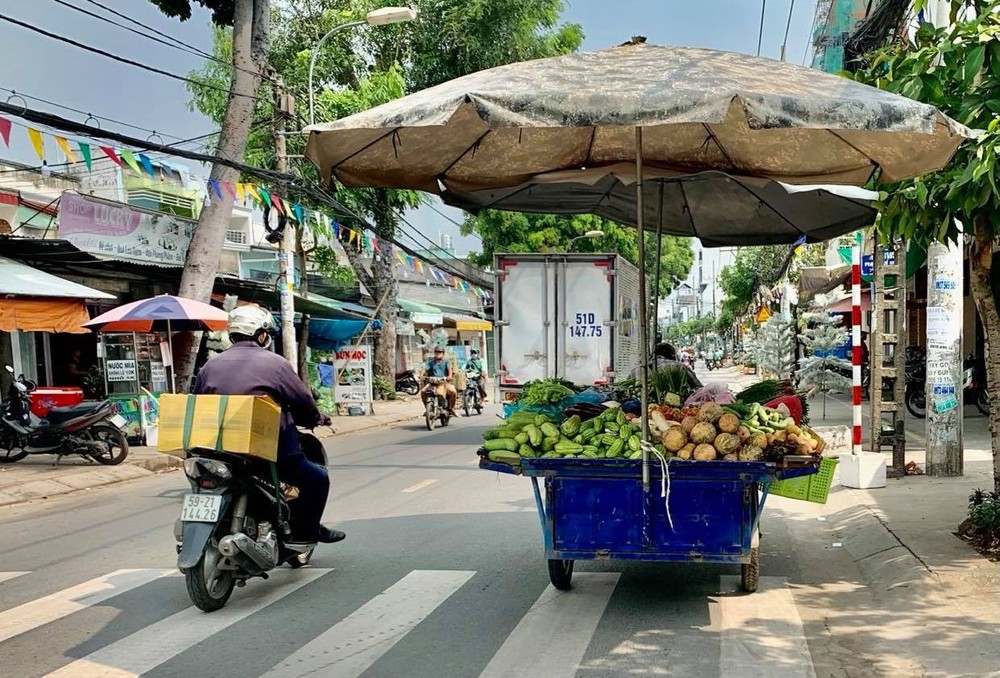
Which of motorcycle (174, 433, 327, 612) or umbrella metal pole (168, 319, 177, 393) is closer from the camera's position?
motorcycle (174, 433, 327, 612)

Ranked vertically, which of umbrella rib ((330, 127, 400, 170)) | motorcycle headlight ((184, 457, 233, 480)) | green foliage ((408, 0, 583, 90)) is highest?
green foliage ((408, 0, 583, 90))

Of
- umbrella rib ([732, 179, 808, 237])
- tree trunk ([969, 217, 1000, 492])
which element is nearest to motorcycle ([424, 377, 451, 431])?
umbrella rib ([732, 179, 808, 237])

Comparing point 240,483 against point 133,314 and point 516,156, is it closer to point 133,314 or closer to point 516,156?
point 516,156

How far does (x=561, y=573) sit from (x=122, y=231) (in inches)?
492

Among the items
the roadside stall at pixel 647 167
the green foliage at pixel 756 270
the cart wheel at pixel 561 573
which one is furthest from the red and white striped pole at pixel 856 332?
the green foliage at pixel 756 270

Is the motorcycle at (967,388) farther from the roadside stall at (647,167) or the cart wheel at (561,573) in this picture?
the cart wheel at (561,573)

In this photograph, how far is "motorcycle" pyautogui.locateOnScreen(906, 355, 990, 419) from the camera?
15.6m

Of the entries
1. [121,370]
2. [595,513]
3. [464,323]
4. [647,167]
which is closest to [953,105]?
[647,167]

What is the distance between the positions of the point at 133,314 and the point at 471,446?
5732mm

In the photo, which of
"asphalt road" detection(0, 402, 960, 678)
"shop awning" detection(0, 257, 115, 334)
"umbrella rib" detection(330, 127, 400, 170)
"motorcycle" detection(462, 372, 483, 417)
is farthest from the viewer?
"motorcycle" detection(462, 372, 483, 417)

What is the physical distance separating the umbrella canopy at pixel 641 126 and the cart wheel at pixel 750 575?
260 centimetres

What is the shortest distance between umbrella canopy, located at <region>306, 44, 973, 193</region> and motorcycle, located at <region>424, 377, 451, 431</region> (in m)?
11.1

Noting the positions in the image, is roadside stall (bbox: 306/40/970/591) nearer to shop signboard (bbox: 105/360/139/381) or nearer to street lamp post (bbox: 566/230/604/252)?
shop signboard (bbox: 105/360/139/381)

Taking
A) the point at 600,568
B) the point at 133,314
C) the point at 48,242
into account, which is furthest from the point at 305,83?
the point at 600,568
